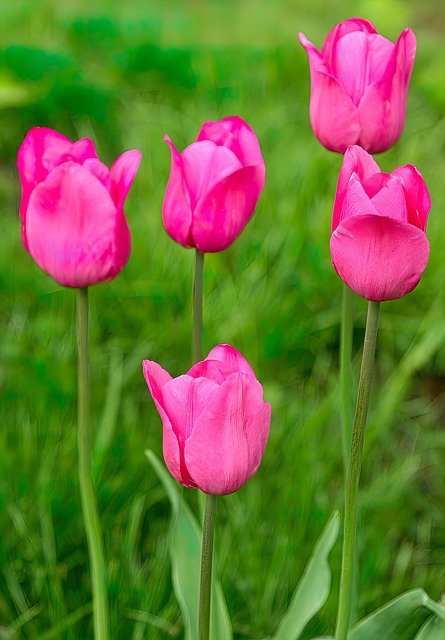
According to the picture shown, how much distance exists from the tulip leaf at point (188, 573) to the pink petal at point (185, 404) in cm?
24

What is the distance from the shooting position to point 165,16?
3.07m

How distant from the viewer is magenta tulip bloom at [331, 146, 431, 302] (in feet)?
1.93

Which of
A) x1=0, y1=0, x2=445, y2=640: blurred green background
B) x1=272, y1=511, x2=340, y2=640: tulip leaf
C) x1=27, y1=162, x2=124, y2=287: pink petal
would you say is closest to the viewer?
x1=27, y1=162, x2=124, y2=287: pink petal

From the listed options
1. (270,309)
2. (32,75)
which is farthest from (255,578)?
(32,75)

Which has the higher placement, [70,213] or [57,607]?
[70,213]

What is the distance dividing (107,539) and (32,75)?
1.52 metres

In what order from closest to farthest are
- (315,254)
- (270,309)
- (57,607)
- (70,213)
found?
(70,213)
(57,607)
(270,309)
(315,254)

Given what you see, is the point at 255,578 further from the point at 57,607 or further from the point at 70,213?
the point at 70,213

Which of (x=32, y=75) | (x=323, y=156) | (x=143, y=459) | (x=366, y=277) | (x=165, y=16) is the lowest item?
(x=143, y=459)

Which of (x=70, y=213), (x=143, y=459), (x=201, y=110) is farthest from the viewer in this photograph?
(x=201, y=110)

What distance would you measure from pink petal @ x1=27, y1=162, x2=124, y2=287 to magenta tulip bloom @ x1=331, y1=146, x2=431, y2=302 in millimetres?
177

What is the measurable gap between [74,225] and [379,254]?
0.23 meters

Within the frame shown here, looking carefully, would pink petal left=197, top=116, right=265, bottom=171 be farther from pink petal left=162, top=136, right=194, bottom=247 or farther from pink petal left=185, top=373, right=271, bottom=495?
pink petal left=185, top=373, right=271, bottom=495

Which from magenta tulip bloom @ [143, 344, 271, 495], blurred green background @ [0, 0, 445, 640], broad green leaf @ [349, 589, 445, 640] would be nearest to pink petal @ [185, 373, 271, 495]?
magenta tulip bloom @ [143, 344, 271, 495]
